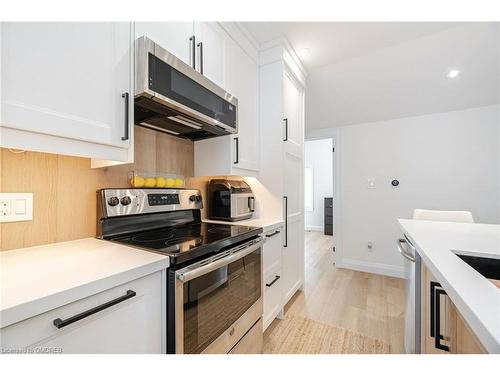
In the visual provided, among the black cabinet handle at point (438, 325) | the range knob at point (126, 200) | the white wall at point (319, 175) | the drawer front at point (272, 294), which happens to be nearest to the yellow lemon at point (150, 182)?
the range knob at point (126, 200)

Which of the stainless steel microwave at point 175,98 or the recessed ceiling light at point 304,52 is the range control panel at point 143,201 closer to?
the stainless steel microwave at point 175,98

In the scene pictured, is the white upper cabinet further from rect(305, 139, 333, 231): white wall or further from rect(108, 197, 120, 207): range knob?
rect(305, 139, 333, 231): white wall

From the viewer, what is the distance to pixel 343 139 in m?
3.24

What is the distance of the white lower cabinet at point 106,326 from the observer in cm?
53

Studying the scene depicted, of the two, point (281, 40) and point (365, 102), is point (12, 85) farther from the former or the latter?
point (365, 102)

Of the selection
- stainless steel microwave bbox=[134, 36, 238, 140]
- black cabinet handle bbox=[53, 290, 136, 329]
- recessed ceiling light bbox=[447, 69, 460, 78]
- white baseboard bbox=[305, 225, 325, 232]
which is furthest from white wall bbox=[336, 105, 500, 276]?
black cabinet handle bbox=[53, 290, 136, 329]

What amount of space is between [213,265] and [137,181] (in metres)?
0.73

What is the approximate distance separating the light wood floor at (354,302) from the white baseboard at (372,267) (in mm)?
84

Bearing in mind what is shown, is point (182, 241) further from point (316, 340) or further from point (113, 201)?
point (316, 340)

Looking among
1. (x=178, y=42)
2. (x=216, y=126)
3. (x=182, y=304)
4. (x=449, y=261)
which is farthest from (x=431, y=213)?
(x=178, y=42)

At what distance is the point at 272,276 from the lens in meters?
1.78

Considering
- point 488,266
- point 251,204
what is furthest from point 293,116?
point 488,266

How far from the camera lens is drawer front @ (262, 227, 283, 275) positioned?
167 centimetres
